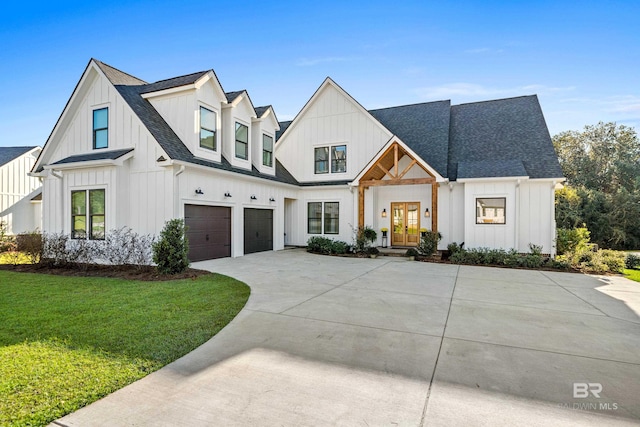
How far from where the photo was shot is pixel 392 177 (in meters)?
13.6

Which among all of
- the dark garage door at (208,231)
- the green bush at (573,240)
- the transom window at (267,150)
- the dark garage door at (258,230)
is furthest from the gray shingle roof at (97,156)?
the green bush at (573,240)

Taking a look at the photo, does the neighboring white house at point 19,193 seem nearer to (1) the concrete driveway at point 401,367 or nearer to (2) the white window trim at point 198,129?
(2) the white window trim at point 198,129

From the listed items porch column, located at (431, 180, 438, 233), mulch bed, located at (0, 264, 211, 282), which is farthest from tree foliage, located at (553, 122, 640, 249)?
mulch bed, located at (0, 264, 211, 282)

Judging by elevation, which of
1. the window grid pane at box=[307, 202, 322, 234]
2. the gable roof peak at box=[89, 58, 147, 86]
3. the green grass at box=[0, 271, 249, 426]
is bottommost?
the green grass at box=[0, 271, 249, 426]

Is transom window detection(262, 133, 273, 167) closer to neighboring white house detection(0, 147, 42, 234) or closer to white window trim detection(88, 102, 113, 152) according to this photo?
white window trim detection(88, 102, 113, 152)

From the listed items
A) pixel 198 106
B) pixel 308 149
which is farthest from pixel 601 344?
pixel 308 149

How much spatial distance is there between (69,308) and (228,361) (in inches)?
150

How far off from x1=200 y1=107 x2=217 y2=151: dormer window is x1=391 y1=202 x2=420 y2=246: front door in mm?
9173

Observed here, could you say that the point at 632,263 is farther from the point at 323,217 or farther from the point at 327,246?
the point at 323,217

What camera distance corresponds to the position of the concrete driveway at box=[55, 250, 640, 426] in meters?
2.60

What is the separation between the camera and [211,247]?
37.9 feet

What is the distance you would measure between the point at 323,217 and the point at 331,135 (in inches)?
169

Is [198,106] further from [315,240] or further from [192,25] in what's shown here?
[315,240]

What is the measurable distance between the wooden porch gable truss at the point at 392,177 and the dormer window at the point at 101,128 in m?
10.1
